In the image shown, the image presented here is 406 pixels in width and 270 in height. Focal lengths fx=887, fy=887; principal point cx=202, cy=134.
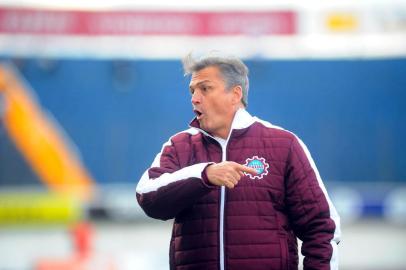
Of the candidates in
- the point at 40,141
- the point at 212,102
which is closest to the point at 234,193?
the point at 212,102

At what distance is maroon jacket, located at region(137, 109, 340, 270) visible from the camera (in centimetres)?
259

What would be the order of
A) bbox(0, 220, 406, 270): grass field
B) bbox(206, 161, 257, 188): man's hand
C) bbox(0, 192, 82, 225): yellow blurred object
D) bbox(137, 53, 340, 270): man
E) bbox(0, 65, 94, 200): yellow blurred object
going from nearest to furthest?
bbox(206, 161, 257, 188): man's hand → bbox(137, 53, 340, 270): man → bbox(0, 220, 406, 270): grass field → bbox(0, 192, 82, 225): yellow blurred object → bbox(0, 65, 94, 200): yellow blurred object

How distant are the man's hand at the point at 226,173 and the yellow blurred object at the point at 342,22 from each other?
1313cm

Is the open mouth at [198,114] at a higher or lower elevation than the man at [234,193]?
higher

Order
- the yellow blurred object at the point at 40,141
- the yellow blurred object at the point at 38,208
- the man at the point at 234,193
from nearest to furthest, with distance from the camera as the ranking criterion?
the man at the point at 234,193 < the yellow blurred object at the point at 38,208 < the yellow blurred object at the point at 40,141

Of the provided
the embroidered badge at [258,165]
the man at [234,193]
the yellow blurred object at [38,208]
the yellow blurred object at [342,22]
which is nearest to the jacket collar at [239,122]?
the man at [234,193]

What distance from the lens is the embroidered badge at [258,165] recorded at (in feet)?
8.64

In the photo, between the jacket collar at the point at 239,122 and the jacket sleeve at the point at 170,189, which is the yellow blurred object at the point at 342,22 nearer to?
the jacket collar at the point at 239,122

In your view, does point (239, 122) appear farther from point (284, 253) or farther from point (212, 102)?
point (284, 253)

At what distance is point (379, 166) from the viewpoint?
49.5 feet

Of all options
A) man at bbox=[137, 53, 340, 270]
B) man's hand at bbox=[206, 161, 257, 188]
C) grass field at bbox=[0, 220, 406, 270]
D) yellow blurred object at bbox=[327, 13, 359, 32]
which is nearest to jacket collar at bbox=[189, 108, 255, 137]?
man at bbox=[137, 53, 340, 270]

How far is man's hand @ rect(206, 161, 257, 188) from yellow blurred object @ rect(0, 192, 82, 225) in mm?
11910

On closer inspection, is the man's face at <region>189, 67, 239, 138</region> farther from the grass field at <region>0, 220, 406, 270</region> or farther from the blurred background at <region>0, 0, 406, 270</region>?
the blurred background at <region>0, 0, 406, 270</region>

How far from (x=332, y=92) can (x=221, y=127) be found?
12949 millimetres
